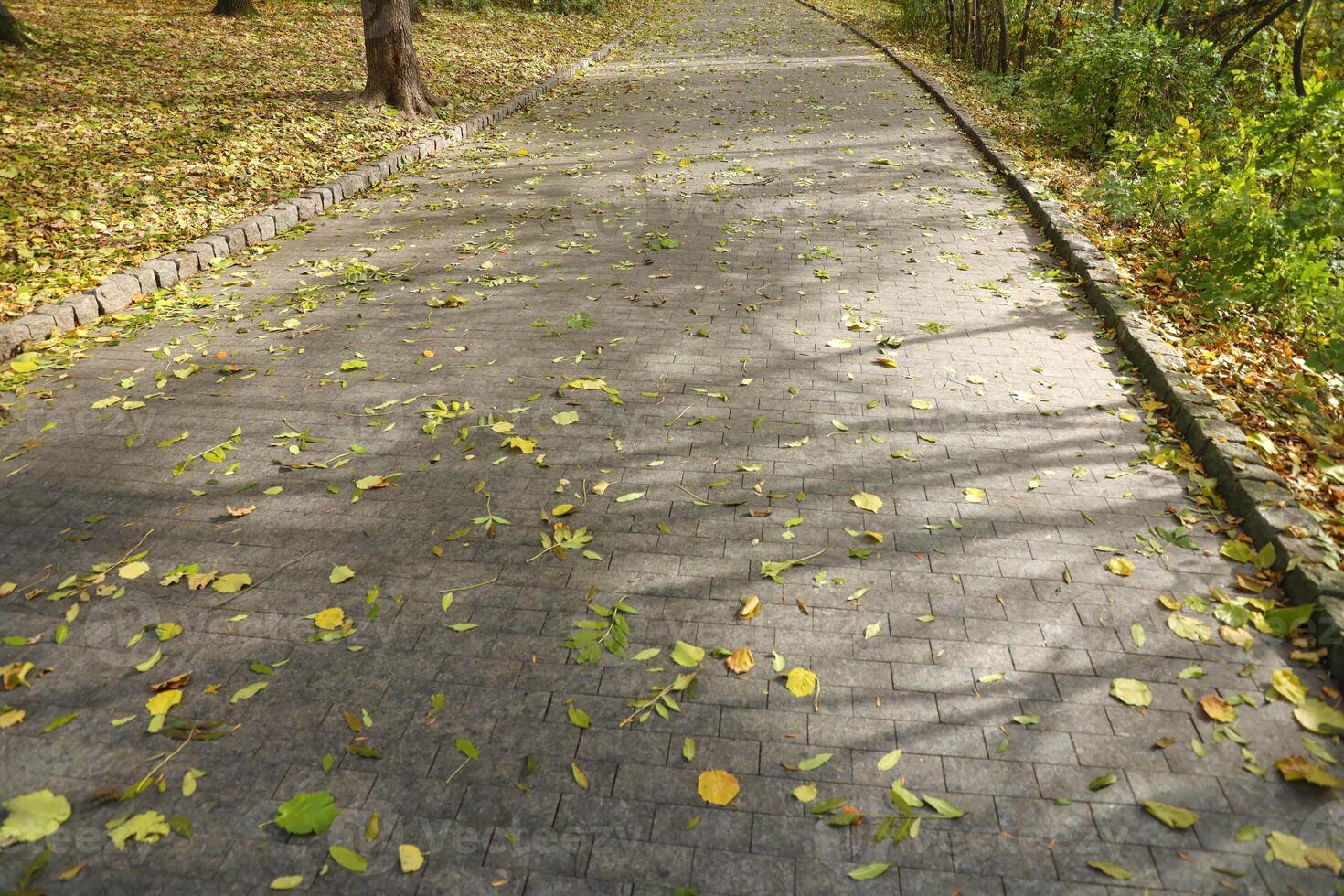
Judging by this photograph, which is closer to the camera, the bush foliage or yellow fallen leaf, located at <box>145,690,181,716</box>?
yellow fallen leaf, located at <box>145,690,181,716</box>

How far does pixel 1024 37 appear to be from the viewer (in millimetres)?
14000

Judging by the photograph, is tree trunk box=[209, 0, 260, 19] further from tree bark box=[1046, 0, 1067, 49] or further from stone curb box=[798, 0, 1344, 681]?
stone curb box=[798, 0, 1344, 681]

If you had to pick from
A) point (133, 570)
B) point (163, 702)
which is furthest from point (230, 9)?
point (163, 702)

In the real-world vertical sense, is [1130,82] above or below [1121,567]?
above

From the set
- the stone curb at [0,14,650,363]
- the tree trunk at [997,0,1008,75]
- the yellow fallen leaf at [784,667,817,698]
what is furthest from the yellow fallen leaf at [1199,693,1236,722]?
the tree trunk at [997,0,1008,75]

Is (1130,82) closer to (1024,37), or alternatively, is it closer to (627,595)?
(1024,37)

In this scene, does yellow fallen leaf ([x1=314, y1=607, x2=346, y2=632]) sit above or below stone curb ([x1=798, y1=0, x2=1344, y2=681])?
below

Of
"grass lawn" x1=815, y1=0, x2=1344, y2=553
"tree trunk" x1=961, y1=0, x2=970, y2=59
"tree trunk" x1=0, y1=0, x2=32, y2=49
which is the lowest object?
"grass lawn" x1=815, y1=0, x2=1344, y2=553

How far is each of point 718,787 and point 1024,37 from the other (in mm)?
15311

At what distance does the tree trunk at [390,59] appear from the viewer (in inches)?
421

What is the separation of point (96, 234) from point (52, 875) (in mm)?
6146

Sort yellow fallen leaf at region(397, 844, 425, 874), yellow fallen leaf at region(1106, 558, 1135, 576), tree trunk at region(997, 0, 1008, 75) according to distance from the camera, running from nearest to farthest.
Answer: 1. yellow fallen leaf at region(397, 844, 425, 874)
2. yellow fallen leaf at region(1106, 558, 1135, 576)
3. tree trunk at region(997, 0, 1008, 75)

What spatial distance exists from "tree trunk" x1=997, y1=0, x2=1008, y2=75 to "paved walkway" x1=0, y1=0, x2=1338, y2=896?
9.73 metres

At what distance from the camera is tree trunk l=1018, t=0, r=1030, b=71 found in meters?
13.8
